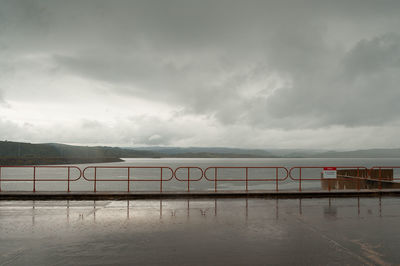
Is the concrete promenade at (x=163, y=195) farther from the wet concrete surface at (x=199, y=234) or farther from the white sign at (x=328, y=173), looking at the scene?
the white sign at (x=328, y=173)

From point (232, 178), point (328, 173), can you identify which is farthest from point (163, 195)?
point (232, 178)

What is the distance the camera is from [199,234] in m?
7.04

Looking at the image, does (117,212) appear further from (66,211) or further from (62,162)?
(62,162)

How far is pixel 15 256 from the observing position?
5.52 metres

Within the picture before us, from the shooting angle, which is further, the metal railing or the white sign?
the white sign

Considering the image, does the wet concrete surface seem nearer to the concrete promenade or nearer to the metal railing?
the concrete promenade

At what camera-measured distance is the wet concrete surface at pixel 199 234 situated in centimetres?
542

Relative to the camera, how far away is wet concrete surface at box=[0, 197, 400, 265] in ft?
17.8

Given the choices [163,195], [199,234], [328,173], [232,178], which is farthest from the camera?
[232,178]

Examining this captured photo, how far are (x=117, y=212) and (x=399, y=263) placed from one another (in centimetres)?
795

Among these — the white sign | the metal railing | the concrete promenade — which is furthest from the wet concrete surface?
the white sign

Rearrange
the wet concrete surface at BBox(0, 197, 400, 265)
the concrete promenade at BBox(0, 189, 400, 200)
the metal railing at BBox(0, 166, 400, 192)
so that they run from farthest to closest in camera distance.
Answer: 1. the metal railing at BBox(0, 166, 400, 192)
2. the concrete promenade at BBox(0, 189, 400, 200)
3. the wet concrete surface at BBox(0, 197, 400, 265)

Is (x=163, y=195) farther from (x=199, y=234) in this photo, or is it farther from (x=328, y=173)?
(x=328, y=173)

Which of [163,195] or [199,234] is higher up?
[199,234]
